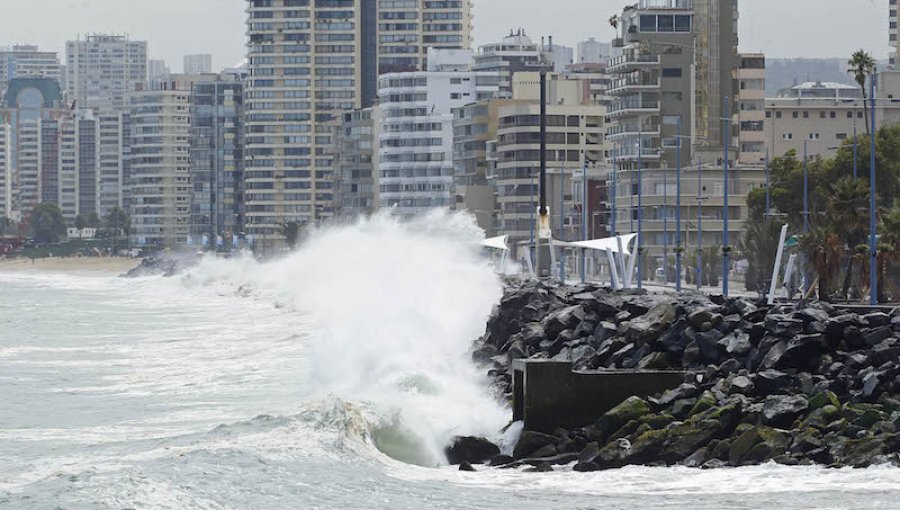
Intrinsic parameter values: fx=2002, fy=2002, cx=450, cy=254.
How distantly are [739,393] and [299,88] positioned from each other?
561ft

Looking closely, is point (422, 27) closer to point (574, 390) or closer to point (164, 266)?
point (164, 266)

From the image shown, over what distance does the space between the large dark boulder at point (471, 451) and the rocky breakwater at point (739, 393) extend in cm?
2

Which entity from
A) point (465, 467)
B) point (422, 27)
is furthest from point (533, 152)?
point (465, 467)

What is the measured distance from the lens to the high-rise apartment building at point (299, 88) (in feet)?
645

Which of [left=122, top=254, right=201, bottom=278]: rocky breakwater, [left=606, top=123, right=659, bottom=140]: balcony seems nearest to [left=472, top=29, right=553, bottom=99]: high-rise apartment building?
[left=122, top=254, right=201, bottom=278]: rocky breakwater

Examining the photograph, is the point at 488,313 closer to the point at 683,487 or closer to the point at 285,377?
the point at 285,377

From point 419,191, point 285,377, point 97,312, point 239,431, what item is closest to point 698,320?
point 239,431

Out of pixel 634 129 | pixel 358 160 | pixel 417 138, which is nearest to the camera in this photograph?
pixel 634 129

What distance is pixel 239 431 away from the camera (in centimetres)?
3014

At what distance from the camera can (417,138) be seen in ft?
545

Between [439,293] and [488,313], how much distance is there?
508 cm

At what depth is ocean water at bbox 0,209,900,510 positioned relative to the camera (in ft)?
78.1

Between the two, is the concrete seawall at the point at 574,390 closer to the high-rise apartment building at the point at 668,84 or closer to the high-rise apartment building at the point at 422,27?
the high-rise apartment building at the point at 668,84

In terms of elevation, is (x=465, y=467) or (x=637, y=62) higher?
(x=637, y=62)
